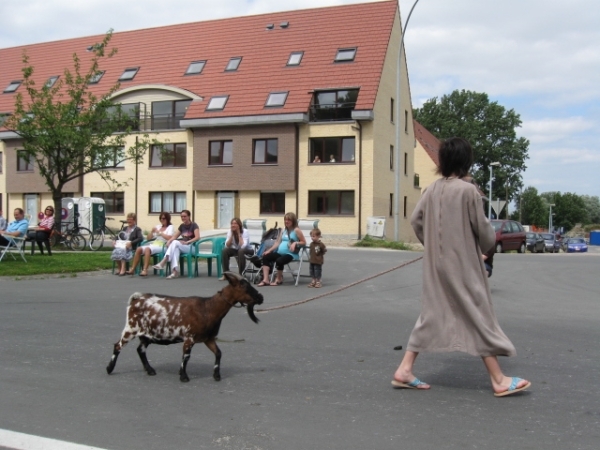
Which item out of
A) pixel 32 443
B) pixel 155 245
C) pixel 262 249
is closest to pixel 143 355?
pixel 32 443

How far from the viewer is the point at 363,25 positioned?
130 ft

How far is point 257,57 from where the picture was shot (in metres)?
41.2

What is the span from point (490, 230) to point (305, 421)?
1.99 m

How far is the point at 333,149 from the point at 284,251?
930 inches

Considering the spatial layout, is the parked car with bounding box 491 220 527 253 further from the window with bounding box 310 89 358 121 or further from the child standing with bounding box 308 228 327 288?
the child standing with bounding box 308 228 327 288

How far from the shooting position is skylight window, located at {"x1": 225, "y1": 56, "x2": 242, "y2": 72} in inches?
1619

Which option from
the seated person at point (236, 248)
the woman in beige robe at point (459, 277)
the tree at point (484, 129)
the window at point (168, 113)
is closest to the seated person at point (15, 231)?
the seated person at point (236, 248)

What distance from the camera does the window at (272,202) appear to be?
37.9 metres

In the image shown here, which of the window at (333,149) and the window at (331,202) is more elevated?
the window at (333,149)

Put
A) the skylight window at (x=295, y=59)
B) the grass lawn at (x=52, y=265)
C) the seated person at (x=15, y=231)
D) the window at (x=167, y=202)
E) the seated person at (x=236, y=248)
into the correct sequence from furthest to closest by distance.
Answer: the window at (x=167, y=202) → the skylight window at (x=295, y=59) → the seated person at (x=15, y=231) → the grass lawn at (x=52, y=265) → the seated person at (x=236, y=248)

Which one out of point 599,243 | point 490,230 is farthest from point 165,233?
point 599,243

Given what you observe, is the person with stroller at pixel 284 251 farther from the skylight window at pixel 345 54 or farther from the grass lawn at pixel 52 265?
the skylight window at pixel 345 54

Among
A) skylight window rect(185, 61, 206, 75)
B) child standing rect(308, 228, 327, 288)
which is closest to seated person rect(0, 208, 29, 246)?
child standing rect(308, 228, 327, 288)

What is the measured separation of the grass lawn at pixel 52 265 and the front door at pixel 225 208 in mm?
19285
